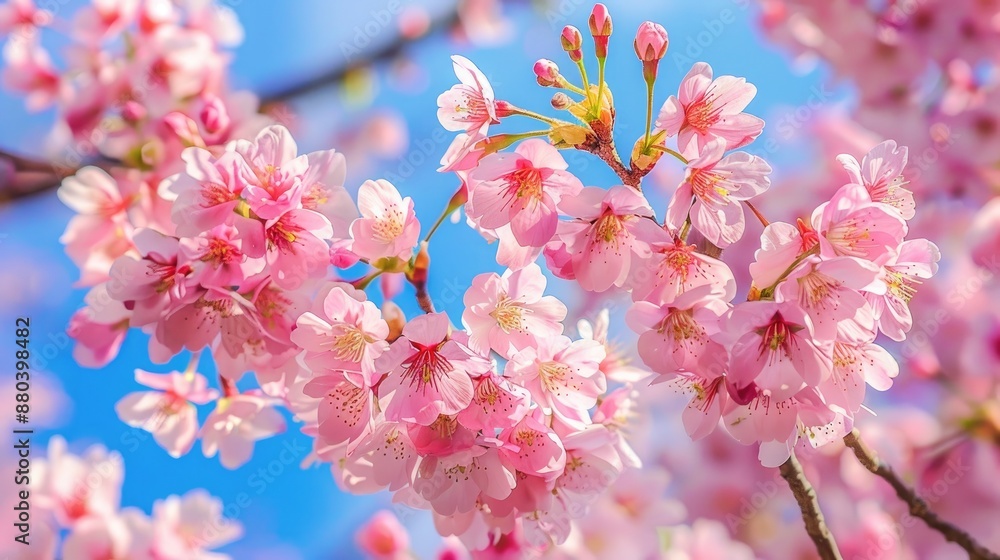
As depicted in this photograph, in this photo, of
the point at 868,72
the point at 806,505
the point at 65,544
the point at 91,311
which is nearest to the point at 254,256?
the point at 91,311

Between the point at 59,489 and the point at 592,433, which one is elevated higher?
the point at 592,433

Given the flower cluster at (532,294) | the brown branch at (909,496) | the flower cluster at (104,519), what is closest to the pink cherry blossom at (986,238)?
the brown branch at (909,496)

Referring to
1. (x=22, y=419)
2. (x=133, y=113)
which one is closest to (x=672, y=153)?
(x=133, y=113)

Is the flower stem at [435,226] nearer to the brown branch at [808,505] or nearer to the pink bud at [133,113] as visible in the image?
the brown branch at [808,505]

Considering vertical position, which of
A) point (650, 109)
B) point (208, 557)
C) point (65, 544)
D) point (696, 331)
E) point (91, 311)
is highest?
point (650, 109)

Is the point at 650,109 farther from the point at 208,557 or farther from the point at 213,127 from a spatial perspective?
the point at 208,557

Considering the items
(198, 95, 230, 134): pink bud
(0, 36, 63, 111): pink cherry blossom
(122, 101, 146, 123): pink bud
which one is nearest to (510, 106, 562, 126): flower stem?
(198, 95, 230, 134): pink bud
